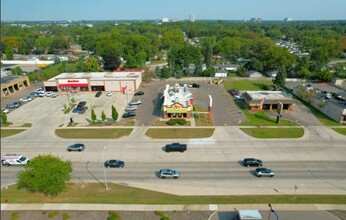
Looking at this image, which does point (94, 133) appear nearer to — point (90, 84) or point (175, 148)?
point (175, 148)

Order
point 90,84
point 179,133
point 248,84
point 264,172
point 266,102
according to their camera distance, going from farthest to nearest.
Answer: point 248,84, point 90,84, point 266,102, point 179,133, point 264,172

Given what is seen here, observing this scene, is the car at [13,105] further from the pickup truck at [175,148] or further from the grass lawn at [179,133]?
the pickup truck at [175,148]

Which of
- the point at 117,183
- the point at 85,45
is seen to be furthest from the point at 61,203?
the point at 85,45

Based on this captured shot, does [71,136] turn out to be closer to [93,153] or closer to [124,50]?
[93,153]

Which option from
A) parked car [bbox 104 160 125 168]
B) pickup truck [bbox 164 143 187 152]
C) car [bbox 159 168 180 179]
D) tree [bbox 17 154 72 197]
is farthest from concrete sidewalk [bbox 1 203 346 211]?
pickup truck [bbox 164 143 187 152]

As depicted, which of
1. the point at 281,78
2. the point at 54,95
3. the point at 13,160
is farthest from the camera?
the point at 281,78

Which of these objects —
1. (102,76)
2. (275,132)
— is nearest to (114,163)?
(275,132)

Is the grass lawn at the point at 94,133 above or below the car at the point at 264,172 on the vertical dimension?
below

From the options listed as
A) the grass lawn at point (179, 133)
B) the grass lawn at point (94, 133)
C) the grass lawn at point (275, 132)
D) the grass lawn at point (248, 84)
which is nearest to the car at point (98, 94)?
the grass lawn at point (94, 133)
